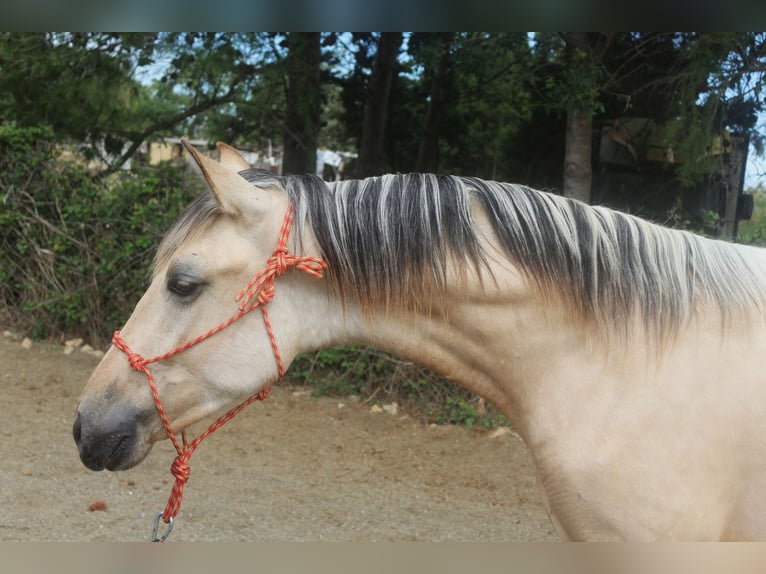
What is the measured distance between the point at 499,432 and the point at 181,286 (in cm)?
474

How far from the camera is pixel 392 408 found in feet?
21.7

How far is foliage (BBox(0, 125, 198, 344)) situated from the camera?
24.4ft

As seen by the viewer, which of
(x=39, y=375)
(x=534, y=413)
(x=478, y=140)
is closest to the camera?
(x=534, y=413)

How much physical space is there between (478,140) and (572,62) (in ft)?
9.80

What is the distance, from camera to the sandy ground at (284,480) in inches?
175

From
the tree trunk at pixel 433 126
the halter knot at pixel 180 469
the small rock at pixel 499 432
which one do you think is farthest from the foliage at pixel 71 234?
the halter knot at pixel 180 469

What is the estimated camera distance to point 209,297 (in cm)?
193

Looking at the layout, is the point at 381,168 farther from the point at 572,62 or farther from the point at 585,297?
the point at 585,297

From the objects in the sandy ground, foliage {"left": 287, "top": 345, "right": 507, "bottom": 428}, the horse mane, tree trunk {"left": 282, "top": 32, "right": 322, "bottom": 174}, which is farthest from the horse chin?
tree trunk {"left": 282, "top": 32, "right": 322, "bottom": 174}

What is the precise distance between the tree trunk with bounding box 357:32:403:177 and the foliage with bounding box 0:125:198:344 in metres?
2.09

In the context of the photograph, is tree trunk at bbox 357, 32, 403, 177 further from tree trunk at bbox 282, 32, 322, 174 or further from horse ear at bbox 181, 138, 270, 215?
horse ear at bbox 181, 138, 270, 215

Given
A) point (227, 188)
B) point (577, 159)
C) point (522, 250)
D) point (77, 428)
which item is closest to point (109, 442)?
point (77, 428)

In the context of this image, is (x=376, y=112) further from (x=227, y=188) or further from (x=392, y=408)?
(x=227, y=188)
